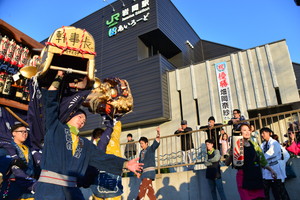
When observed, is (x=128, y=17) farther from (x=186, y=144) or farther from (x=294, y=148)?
(x=294, y=148)

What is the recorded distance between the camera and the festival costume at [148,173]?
609cm

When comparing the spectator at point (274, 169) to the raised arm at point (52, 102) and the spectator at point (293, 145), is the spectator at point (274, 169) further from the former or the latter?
the raised arm at point (52, 102)

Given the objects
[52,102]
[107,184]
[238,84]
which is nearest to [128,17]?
[238,84]

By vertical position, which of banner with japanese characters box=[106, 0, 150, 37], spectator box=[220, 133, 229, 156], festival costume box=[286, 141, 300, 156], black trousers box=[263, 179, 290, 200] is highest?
banner with japanese characters box=[106, 0, 150, 37]

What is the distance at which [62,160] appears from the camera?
255cm

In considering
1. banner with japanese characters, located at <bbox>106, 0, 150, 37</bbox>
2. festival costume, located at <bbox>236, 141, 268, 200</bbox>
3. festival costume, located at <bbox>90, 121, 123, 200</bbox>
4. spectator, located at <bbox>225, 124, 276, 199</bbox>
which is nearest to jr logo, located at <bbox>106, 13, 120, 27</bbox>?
banner with japanese characters, located at <bbox>106, 0, 150, 37</bbox>

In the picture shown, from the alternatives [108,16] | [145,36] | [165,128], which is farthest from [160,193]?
[108,16]

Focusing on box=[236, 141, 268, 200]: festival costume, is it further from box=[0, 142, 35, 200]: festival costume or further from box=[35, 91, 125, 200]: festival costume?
box=[0, 142, 35, 200]: festival costume

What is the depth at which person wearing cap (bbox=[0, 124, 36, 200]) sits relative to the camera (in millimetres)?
4094

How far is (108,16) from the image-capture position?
1905cm

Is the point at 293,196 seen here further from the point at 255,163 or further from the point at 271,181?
the point at 255,163

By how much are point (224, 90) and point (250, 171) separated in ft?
34.7

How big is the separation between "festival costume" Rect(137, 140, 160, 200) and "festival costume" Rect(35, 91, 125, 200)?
3.62 m

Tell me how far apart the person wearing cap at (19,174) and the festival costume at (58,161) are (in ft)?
6.61
